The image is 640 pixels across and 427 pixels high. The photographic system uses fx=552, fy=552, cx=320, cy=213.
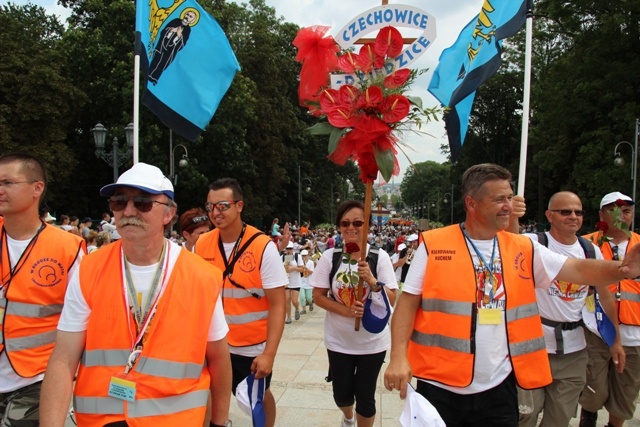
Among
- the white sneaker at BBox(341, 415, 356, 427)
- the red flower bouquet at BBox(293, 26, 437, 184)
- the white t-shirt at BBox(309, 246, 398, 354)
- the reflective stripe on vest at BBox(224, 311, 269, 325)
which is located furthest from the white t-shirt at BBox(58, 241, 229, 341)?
the white sneaker at BBox(341, 415, 356, 427)

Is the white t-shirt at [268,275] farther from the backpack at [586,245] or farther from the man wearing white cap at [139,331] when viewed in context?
the backpack at [586,245]

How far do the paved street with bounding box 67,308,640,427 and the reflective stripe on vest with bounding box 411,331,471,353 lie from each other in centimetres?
237

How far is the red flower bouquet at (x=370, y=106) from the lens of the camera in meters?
3.90

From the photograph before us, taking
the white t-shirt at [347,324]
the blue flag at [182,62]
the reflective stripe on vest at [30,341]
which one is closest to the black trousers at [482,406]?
the white t-shirt at [347,324]

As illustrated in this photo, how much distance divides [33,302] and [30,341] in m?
0.24

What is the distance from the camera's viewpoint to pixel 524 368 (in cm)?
323

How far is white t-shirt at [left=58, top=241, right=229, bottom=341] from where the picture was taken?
104 inches

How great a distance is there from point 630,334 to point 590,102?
26.6m

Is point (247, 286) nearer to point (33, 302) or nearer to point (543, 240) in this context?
point (33, 302)

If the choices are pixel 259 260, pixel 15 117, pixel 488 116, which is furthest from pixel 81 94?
pixel 488 116

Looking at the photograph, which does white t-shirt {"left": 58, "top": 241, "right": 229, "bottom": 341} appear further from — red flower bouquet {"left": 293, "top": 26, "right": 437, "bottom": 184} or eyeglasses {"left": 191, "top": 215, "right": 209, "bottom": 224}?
eyeglasses {"left": 191, "top": 215, "right": 209, "bottom": 224}

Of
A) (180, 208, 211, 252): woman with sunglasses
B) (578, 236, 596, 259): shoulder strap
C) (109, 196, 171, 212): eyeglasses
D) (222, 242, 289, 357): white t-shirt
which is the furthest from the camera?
(180, 208, 211, 252): woman with sunglasses

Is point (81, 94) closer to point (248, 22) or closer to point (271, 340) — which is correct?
point (248, 22)

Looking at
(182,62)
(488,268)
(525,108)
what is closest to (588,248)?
(525,108)
